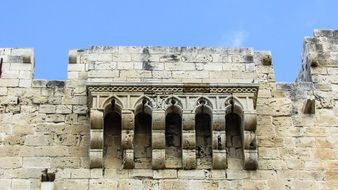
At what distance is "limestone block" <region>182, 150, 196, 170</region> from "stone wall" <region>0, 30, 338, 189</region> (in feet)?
0.21

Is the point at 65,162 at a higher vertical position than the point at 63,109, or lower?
lower

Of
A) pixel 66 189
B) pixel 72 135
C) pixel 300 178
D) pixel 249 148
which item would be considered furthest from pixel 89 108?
pixel 300 178

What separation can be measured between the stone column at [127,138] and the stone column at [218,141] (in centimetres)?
111

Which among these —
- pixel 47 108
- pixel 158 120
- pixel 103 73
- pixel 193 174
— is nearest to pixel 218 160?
pixel 193 174

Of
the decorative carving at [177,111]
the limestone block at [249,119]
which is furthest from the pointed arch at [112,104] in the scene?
the limestone block at [249,119]

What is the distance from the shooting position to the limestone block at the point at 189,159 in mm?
12094

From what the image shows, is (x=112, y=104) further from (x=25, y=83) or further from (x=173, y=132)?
(x=25, y=83)

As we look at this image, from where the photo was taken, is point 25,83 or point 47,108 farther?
point 25,83

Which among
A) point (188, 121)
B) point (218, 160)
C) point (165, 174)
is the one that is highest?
point (188, 121)

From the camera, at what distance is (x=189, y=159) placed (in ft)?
39.7

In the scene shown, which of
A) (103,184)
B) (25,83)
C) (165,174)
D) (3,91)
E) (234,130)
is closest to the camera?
(103,184)

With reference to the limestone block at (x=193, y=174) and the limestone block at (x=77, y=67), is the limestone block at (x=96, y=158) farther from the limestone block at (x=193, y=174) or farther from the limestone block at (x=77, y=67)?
the limestone block at (x=77, y=67)

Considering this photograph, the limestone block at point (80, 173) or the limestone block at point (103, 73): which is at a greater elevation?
the limestone block at point (103, 73)

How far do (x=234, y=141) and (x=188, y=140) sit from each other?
2.28ft
